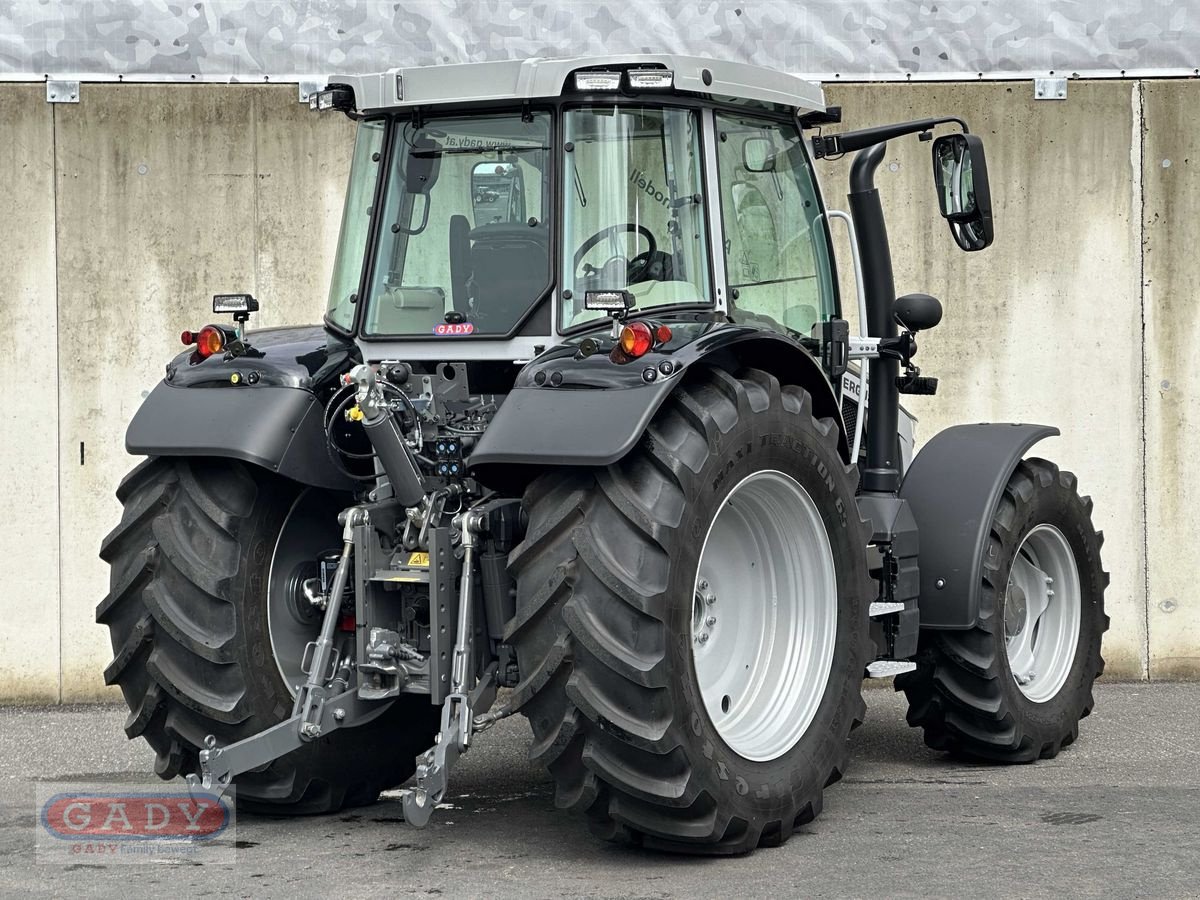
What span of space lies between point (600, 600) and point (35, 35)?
17.3 ft

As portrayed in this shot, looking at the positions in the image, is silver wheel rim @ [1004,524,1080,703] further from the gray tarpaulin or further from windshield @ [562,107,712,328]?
the gray tarpaulin

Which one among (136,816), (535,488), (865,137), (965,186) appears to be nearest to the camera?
(535,488)

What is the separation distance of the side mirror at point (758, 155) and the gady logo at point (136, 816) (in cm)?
283

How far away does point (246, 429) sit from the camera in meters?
5.32

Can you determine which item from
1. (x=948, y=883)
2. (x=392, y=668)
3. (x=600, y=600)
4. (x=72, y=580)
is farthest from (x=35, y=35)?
(x=948, y=883)

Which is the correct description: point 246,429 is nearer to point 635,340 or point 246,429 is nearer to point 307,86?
point 635,340

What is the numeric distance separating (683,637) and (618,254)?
1302 mm

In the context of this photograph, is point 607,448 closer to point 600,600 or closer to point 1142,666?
point 600,600

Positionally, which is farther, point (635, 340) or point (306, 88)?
point (306, 88)

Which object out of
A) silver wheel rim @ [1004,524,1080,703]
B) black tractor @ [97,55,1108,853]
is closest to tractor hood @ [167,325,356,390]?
black tractor @ [97,55,1108,853]

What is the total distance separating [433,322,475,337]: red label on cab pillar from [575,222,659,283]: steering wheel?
1.29 feet

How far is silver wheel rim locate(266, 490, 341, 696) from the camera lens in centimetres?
557

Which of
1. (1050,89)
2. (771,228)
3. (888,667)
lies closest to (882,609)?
(888,667)

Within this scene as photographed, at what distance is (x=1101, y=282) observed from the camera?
8.54 meters
